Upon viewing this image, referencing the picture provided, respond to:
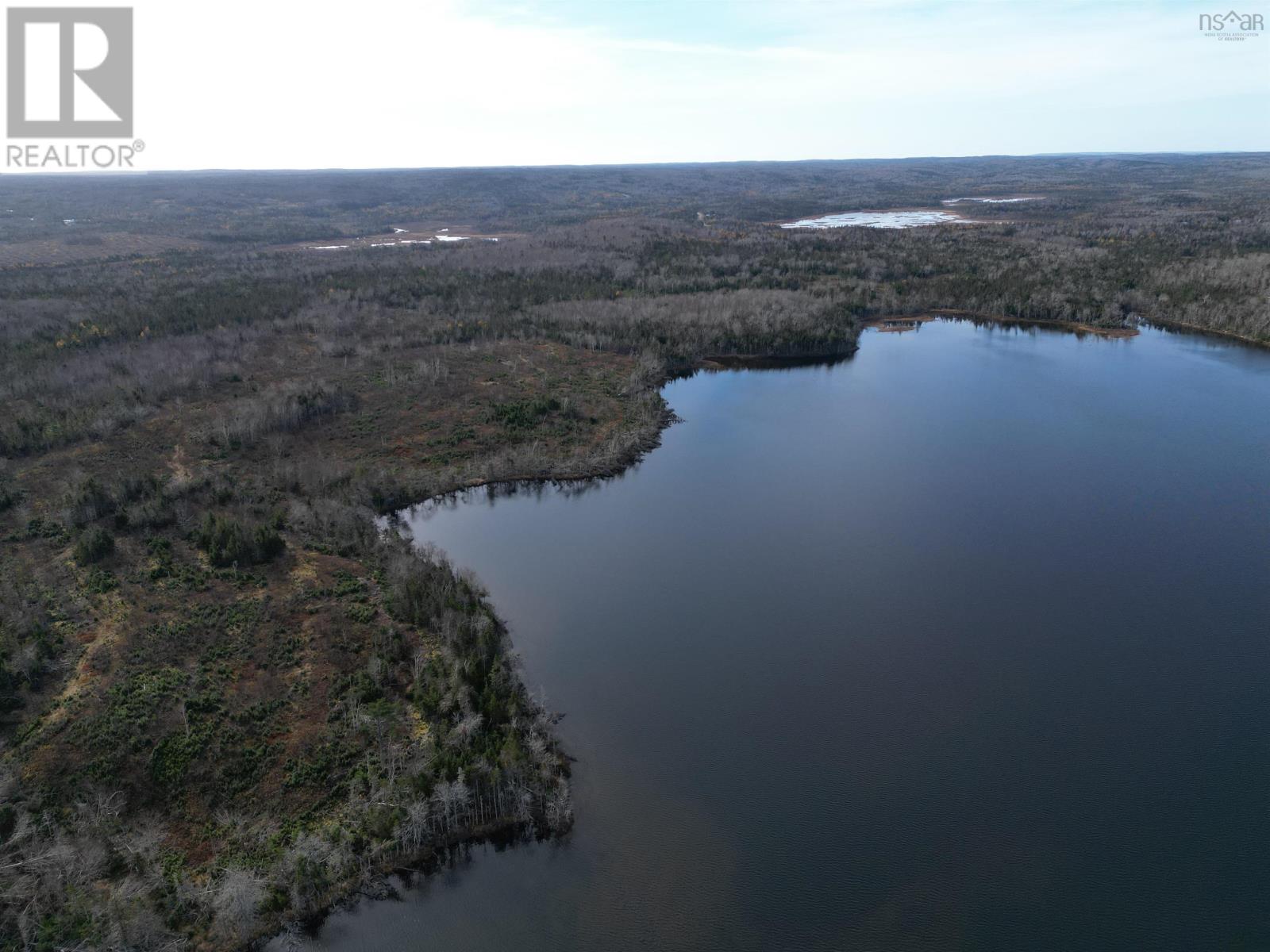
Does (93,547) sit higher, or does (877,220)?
(877,220)

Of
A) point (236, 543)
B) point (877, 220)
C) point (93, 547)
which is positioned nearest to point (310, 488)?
point (236, 543)

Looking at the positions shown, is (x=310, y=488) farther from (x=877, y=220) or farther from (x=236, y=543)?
(x=877, y=220)

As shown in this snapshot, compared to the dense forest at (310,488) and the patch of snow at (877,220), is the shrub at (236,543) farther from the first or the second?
the patch of snow at (877,220)

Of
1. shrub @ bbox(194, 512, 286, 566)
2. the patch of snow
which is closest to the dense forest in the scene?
shrub @ bbox(194, 512, 286, 566)

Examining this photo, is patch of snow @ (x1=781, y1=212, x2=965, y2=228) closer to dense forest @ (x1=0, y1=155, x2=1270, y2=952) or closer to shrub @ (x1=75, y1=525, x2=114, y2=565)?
dense forest @ (x1=0, y1=155, x2=1270, y2=952)

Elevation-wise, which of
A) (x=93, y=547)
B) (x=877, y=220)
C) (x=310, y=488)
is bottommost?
(x=93, y=547)

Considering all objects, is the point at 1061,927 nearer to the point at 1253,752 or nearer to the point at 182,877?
the point at 1253,752
